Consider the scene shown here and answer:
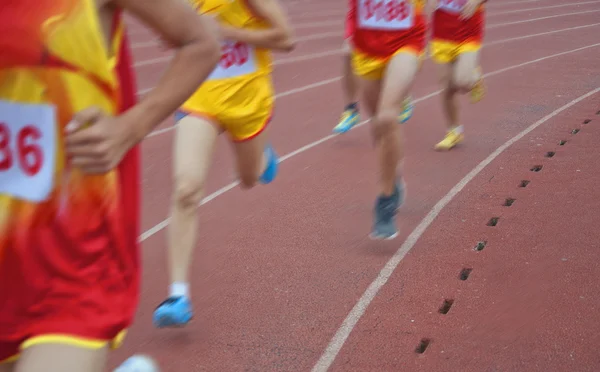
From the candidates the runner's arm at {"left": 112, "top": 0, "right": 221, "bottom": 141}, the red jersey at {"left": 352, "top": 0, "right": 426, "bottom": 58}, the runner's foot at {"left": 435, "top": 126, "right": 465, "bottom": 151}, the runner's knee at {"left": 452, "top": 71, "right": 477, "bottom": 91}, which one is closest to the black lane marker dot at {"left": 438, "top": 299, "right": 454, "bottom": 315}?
the red jersey at {"left": 352, "top": 0, "right": 426, "bottom": 58}

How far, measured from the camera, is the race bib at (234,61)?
4090 millimetres

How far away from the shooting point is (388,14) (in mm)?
5129

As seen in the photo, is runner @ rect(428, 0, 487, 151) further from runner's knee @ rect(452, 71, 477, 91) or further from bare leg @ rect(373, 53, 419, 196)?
bare leg @ rect(373, 53, 419, 196)

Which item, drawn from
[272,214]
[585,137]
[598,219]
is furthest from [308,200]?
[585,137]

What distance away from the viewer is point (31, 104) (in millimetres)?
1791

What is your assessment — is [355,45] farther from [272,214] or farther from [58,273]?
[58,273]

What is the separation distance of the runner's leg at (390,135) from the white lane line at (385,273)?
205 millimetres

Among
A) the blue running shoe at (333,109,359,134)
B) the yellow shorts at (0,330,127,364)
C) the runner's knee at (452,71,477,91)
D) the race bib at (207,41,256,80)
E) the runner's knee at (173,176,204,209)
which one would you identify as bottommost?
the blue running shoe at (333,109,359,134)

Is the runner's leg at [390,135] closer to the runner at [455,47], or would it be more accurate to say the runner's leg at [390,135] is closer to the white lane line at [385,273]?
the white lane line at [385,273]

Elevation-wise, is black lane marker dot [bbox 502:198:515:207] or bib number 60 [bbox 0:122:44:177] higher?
bib number 60 [bbox 0:122:44:177]

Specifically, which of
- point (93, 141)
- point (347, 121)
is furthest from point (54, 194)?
point (347, 121)

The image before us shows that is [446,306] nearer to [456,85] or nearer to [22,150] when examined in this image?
[22,150]

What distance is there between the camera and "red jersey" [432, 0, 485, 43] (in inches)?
286

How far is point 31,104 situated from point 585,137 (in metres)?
6.83
